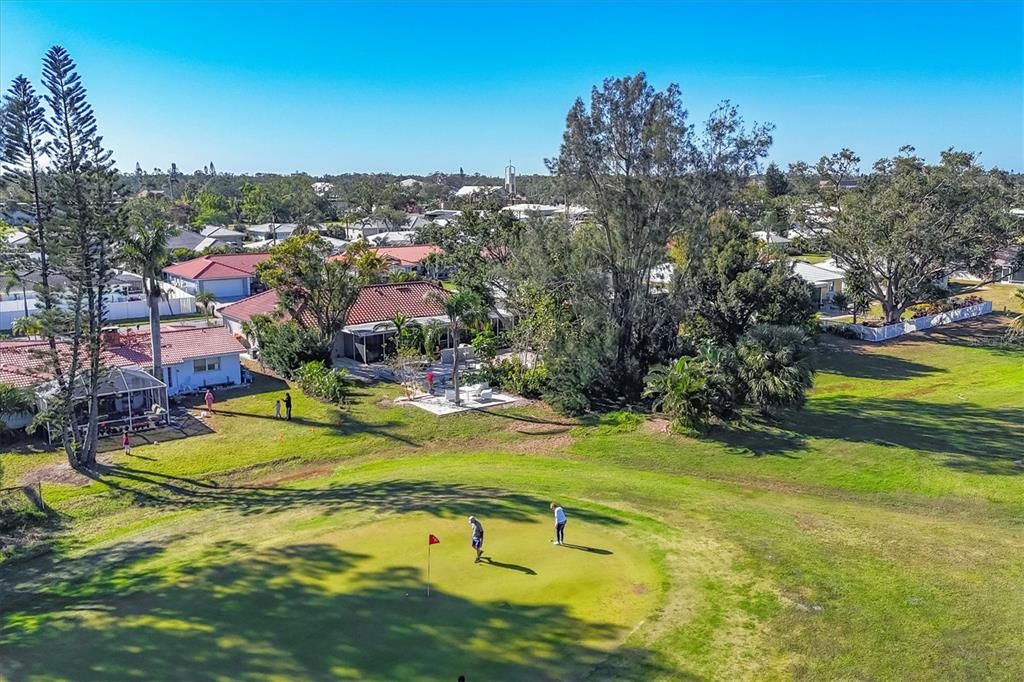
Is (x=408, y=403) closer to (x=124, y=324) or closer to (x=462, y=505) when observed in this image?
(x=462, y=505)

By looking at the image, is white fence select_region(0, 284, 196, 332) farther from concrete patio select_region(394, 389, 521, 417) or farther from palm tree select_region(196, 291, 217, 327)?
concrete patio select_region(394, 389, 521, 417)

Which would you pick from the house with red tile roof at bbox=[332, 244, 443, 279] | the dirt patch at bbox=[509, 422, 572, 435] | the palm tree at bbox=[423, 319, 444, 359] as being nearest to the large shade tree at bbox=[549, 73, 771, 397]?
the dirt patch at bbox=[509, 422, 572, 435]

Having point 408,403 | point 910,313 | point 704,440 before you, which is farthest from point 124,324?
point 910,313

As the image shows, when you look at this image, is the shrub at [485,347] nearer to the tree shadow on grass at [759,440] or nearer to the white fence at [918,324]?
the tree shadow on grass at [759,440]

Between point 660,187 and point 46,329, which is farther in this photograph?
point 660,187

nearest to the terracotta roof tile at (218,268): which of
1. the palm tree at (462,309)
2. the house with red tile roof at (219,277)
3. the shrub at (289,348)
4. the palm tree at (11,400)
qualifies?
the house with red tile roof at (219,277)
